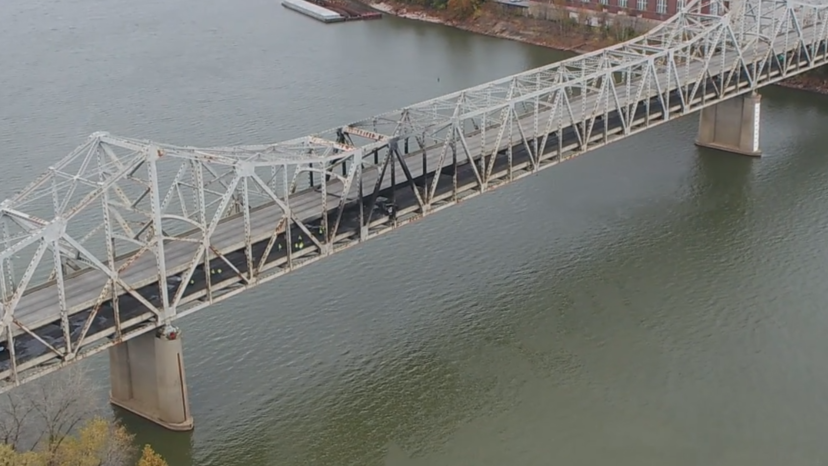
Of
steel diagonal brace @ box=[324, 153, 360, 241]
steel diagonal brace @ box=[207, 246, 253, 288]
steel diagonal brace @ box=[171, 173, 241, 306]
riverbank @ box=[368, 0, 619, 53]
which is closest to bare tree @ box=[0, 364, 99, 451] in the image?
steel diagonal brace @ box=[171, 173, 241, 306]

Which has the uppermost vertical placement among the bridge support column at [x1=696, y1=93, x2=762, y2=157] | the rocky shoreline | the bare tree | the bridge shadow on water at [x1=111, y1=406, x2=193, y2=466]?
the rocky shoreline

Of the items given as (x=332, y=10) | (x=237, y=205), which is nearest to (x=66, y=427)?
(x=237, y=205)

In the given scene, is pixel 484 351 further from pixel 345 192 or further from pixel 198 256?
pixel 198 256

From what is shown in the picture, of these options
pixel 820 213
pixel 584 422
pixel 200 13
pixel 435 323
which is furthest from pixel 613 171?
pixel 200 13

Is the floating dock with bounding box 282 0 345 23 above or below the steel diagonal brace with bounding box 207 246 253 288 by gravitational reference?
above

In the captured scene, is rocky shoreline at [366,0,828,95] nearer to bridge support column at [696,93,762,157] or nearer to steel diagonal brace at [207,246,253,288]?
bridge support column at [696,93,762,157]
